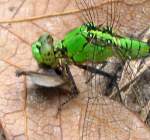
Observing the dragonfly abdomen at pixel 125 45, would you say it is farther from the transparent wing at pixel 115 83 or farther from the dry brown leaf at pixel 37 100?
the dry brown leaf at pixel 37 100

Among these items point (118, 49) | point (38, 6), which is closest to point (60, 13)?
point (38, 6)

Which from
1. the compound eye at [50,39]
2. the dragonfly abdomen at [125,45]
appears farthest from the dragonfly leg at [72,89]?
the dragonfly abdomen at [125,45]

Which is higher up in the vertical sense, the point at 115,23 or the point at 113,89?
the point at 115,23

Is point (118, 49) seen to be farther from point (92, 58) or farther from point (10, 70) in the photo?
point (10, 70)

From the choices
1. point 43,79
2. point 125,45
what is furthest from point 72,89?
point 125,45

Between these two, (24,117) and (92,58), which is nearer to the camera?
(24,117)

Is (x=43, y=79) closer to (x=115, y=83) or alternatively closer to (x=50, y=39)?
(x=50, y=39)

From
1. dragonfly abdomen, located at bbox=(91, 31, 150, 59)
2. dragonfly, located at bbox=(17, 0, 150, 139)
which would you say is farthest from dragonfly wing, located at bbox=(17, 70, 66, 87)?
dragonfly abdomen, located at bbox=(91, 31, 150, 59)
